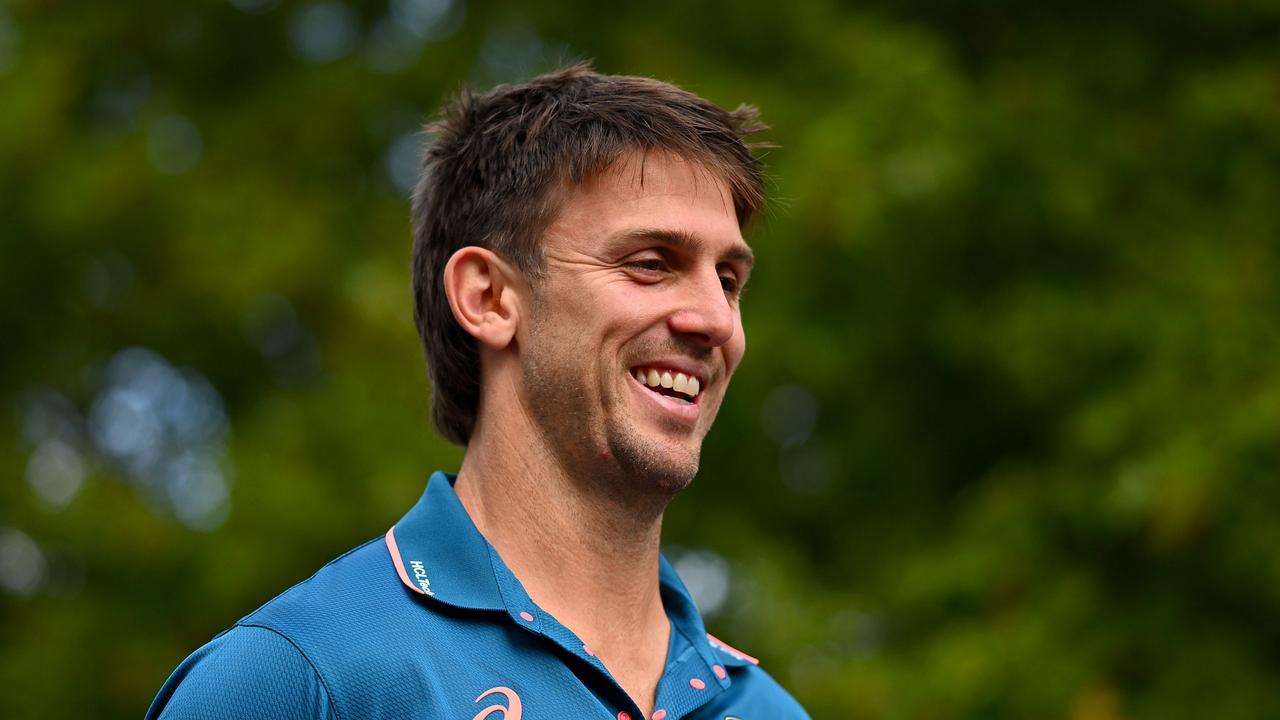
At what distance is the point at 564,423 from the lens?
9.31 feet

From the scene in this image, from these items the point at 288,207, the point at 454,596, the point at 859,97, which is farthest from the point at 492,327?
the point at 288,207

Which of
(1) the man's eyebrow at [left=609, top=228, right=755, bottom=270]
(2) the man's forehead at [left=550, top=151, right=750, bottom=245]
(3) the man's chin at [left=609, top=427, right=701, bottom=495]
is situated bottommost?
(3) the man's chin at [left=609, top=427, right=701, bottom=495]

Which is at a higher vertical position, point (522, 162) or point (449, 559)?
point (522, 162)

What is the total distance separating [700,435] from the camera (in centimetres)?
291

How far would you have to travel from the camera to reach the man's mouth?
2.84 m

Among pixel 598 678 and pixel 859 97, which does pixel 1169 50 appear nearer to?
pixel 859 97

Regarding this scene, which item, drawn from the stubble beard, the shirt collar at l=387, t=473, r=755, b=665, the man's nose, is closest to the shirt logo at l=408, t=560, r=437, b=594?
the shirt collar at l=387, t=473, r=755, b=665

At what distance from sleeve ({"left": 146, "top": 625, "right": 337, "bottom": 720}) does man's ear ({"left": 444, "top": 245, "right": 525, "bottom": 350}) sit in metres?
0.71

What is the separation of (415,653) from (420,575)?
192 mm

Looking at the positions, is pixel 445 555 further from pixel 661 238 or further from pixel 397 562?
pixel 661 238

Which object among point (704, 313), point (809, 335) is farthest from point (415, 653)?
point (809, 335)

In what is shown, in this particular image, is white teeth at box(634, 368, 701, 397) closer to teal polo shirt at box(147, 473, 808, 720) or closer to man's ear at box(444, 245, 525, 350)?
man's ear at box(444, 245, 525, 350)

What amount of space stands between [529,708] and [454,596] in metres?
0.24

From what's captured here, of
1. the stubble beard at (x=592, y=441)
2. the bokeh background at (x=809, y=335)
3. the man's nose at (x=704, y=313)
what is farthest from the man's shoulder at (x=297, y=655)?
the bokeh background at (x=809, y=335)
